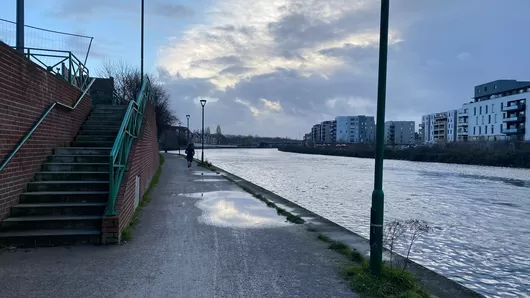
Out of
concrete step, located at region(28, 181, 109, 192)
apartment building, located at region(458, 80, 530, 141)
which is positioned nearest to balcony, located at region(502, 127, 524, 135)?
apartment building, located at region(458, 80, 530, 141)

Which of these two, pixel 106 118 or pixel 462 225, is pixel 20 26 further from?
pixel 462 225

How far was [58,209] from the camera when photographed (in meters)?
7.28

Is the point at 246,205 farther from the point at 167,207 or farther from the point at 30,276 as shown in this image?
the point at 30,276

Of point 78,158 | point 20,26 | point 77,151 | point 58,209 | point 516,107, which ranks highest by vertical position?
point 516,107

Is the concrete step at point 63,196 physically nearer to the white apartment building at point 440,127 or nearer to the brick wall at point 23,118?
the brick wall at point 23,118

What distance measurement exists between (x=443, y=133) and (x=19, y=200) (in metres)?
159

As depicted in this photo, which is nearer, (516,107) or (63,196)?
(63,196)

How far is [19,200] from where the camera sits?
7.37 m

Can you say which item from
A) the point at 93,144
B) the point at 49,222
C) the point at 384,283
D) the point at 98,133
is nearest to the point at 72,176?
the point at 49,222

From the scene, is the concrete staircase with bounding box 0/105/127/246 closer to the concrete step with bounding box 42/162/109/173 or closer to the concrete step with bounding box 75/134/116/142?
the concrete step with bounding box 42/162/109/173

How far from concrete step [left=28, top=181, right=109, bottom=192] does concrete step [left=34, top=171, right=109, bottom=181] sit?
359 millimetres

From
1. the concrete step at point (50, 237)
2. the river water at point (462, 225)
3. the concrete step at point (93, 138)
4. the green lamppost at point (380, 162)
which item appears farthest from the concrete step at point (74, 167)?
the river water at point (462, 225)

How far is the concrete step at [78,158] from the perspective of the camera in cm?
886

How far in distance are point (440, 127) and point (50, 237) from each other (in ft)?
531
